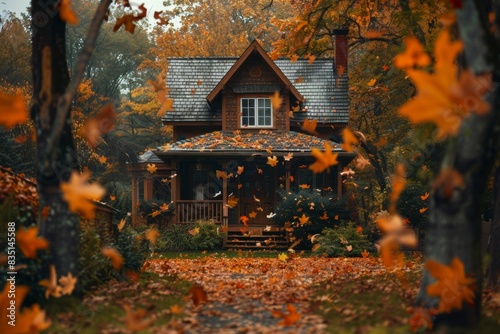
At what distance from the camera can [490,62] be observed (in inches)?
236

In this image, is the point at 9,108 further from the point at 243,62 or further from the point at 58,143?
the point at 243,62

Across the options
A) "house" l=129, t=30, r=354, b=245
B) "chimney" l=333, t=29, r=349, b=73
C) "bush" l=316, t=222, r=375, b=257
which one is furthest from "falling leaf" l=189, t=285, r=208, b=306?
"chimney" l=333, t=29, r=349, b=73

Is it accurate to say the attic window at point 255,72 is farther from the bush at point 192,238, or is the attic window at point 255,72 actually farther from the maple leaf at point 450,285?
the maple leaf at point 450,285

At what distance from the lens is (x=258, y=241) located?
79.5ft

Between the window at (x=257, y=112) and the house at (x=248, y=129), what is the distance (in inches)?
1.6

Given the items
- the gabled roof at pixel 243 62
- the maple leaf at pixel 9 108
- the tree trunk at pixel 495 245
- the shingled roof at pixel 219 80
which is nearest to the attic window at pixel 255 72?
the gabled roof at pixel 243 62

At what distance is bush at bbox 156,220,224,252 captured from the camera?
22797 millimetres

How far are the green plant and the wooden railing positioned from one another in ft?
3.46

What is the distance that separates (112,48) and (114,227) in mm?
37752

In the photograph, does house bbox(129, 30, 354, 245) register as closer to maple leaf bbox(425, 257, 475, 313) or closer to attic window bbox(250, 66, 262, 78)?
attic window bbox(250, 66, 262, 78)

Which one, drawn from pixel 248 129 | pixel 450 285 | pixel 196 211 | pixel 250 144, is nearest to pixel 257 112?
pixel 248 129

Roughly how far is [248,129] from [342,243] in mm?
8554

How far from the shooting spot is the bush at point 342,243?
1995 centimetres

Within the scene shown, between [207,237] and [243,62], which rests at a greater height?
[243,62]
